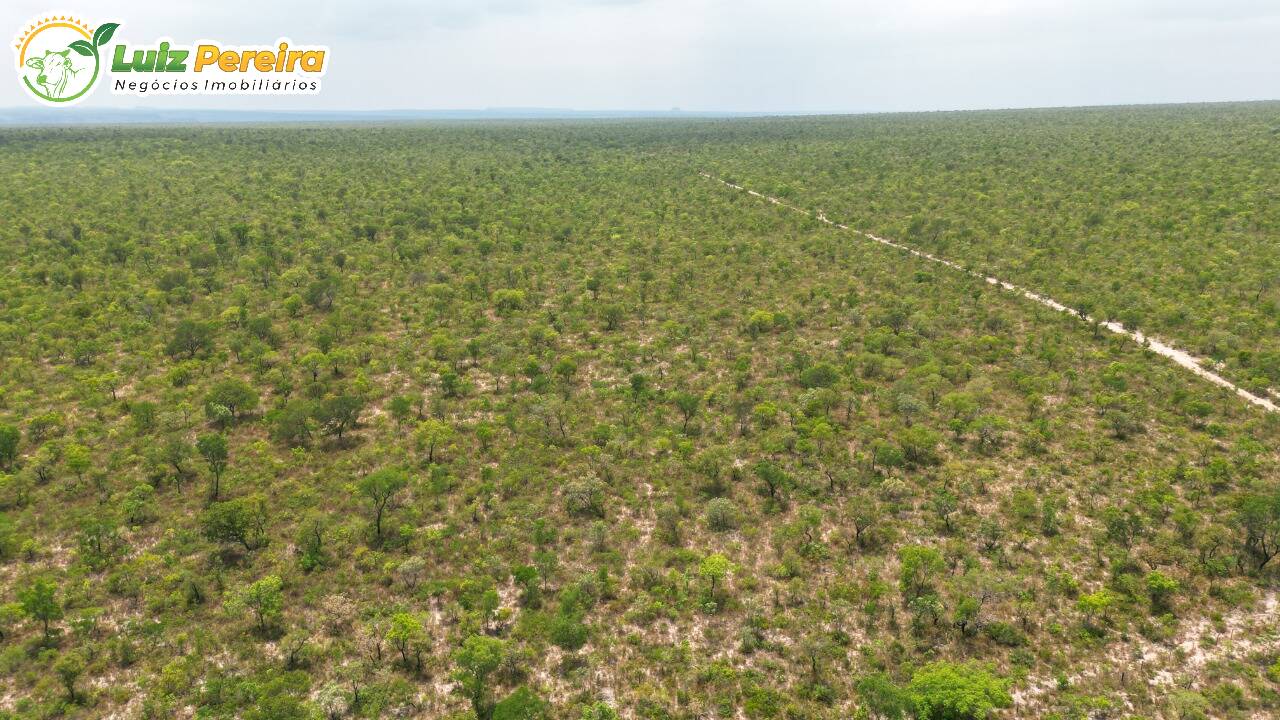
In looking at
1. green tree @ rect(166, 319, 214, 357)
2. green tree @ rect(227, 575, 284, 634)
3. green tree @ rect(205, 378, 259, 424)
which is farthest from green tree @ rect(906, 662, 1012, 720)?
green tree @ rect(166, 319, 214, 357)

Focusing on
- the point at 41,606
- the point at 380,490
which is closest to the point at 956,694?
the point at 380,490

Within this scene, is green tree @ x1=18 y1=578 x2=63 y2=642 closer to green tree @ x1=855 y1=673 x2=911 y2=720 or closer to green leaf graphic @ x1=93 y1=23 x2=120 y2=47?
green tree @ x1=855 y1=673 x2=911 y2=720

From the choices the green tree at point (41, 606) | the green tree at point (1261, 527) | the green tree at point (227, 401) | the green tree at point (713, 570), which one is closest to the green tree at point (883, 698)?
the green tree at point (713, 570)

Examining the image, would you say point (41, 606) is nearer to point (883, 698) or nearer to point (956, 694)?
point (883, 698)

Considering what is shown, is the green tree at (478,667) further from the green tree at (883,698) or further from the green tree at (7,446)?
the green tree at (7,446)

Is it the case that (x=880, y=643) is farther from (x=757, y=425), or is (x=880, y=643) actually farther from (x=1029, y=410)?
(x=1029, y=410)
